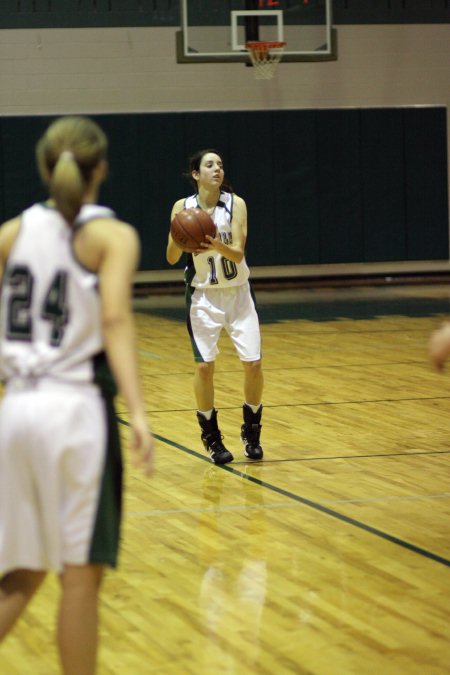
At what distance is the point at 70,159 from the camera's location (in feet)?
9.16

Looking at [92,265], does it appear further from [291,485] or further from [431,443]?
[431,443]

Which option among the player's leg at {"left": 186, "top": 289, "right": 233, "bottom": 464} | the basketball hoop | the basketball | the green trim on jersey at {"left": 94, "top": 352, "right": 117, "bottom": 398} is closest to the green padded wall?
the basketball hoop

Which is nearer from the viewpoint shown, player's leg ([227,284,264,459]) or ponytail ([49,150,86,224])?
ponytail ([49,150,86,224])

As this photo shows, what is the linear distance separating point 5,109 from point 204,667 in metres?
13.9

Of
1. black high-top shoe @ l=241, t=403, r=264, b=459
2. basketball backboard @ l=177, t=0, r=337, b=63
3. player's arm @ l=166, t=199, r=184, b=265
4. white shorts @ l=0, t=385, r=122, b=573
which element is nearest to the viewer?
white shorts @ l=0, t=385, r=122, b=573

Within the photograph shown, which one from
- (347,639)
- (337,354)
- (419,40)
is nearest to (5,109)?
(419,40)

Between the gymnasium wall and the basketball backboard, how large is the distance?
1397 mm

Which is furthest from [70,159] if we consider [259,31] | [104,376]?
[259,31]

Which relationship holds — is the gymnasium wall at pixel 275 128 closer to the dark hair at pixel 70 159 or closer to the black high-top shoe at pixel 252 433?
the black high-top shoe at pixel 252 433

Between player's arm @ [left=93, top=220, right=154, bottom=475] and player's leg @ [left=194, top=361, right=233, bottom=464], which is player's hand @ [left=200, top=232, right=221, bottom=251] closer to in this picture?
player's leg @ [left=194, top=361, right=233, bottom=464]

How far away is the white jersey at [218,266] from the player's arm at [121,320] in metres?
3.79

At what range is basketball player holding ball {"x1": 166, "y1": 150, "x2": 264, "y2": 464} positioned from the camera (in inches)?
260

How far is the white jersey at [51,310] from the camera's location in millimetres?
2764

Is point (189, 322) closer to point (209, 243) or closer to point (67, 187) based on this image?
point (209, 243)
